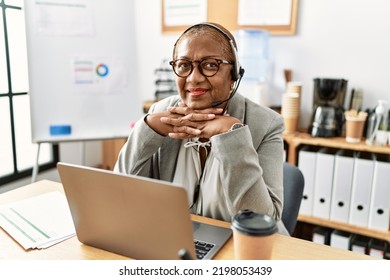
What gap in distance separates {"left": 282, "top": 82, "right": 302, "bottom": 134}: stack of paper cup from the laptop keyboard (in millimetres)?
1477

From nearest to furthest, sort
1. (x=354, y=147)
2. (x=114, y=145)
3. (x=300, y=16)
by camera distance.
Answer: (x=354, y=147) → (x=300, y=16) → (x=114, y=145)

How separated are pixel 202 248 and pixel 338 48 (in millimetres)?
1816

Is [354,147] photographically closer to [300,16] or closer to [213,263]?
[300,16]

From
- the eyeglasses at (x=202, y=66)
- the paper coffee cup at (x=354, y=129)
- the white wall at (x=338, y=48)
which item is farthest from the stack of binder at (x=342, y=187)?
the eyeglasses at (x=202, y=66)

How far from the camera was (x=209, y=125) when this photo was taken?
109 cm

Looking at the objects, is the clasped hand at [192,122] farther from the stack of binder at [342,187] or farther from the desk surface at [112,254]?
the stack of binder at [342,187]

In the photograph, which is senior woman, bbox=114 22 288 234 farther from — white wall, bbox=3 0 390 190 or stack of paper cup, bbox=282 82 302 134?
white wall, bbox=3 0 390 190

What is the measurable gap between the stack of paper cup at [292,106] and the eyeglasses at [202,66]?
1.18 m

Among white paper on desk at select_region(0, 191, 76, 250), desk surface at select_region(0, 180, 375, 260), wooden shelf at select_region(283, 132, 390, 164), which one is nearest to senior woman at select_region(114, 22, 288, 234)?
desk surface at select_region(0, 180, 375, 260)

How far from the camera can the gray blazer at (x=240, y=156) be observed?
3.30 feet

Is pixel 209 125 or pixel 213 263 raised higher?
pixel 209 125

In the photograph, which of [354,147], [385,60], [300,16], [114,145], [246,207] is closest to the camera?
[246,207]

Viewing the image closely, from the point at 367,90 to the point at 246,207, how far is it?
62.1 inches

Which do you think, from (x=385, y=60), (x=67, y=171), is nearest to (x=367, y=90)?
(x=385, y=60)
